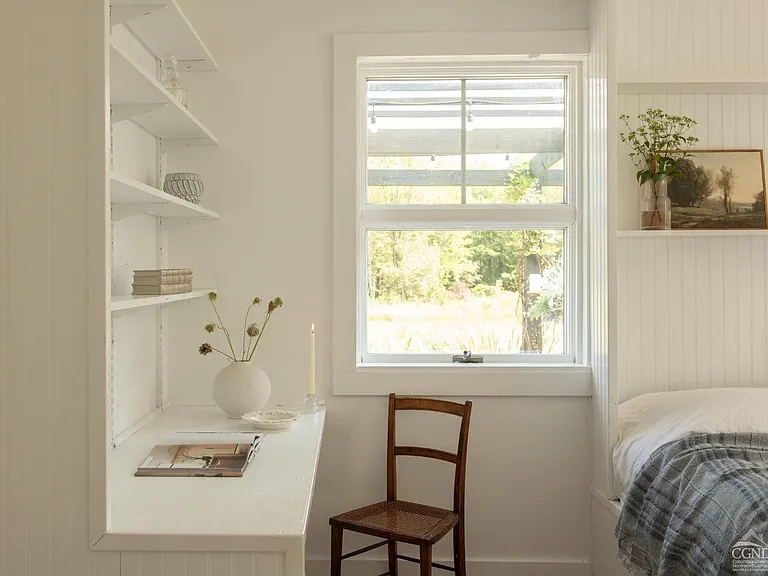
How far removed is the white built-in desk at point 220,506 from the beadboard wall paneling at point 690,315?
1.42 m

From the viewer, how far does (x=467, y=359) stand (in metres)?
2.90

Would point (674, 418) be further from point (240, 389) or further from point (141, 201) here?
point (141, 201)

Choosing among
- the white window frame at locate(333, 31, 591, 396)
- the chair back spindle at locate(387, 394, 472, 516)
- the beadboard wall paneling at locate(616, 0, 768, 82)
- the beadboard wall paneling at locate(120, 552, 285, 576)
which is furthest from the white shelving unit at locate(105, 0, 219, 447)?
the beadboard wall paneling at locate(616, 0, 768, 82)

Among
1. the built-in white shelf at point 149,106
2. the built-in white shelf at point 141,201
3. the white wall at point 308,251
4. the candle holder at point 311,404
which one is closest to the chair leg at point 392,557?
the white wall at point 308,251

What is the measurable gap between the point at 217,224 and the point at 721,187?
2.04 m

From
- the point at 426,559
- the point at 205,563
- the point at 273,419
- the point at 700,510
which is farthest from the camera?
the point at 273,419

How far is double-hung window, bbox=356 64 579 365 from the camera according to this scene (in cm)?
292

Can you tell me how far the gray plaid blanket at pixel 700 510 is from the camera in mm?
1654

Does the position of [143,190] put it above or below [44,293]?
above

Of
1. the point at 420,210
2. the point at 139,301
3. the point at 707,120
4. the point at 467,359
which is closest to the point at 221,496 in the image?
the point at 139,301

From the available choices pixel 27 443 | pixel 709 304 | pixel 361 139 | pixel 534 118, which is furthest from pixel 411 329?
pixel 27 443

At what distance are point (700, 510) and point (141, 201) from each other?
1856mm

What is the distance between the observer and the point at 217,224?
280cm

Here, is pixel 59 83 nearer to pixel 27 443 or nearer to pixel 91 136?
pixel 91 136
